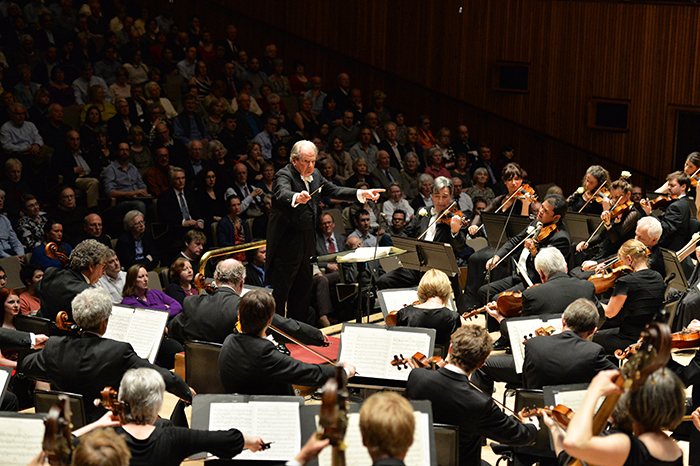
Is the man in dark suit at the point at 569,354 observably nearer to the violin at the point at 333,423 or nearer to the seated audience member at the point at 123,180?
the violin at the point at 333,423

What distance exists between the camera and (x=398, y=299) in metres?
5.01

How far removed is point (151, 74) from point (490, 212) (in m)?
4.66

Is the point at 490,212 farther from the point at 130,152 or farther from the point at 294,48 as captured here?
the point at 294,48

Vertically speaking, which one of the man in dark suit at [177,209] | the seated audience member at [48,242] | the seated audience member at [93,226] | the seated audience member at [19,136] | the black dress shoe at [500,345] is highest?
the seated audience member at [19,136]

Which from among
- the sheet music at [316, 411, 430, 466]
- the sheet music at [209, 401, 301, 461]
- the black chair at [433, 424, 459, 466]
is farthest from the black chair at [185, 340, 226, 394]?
the black chair at [433, 424, 459, 466]

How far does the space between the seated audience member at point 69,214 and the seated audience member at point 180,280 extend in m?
1.17

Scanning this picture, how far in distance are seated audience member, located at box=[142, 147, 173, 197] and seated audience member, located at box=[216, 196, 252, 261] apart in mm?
945

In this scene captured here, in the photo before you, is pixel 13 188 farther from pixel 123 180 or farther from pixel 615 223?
pixel 615 223

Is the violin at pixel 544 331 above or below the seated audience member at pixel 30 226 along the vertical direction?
below

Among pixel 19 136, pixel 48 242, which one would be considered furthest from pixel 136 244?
pixel 19 136

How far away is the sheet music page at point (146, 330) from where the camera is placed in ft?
13.9

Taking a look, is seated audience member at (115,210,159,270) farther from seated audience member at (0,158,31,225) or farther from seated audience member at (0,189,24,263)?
seated audience member at (0,158,31,225)

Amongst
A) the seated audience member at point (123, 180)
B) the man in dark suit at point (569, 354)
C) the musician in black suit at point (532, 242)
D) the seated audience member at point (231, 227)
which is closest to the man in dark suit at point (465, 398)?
the man in dark suit at point (569, 354)

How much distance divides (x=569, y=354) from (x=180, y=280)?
133 inches
